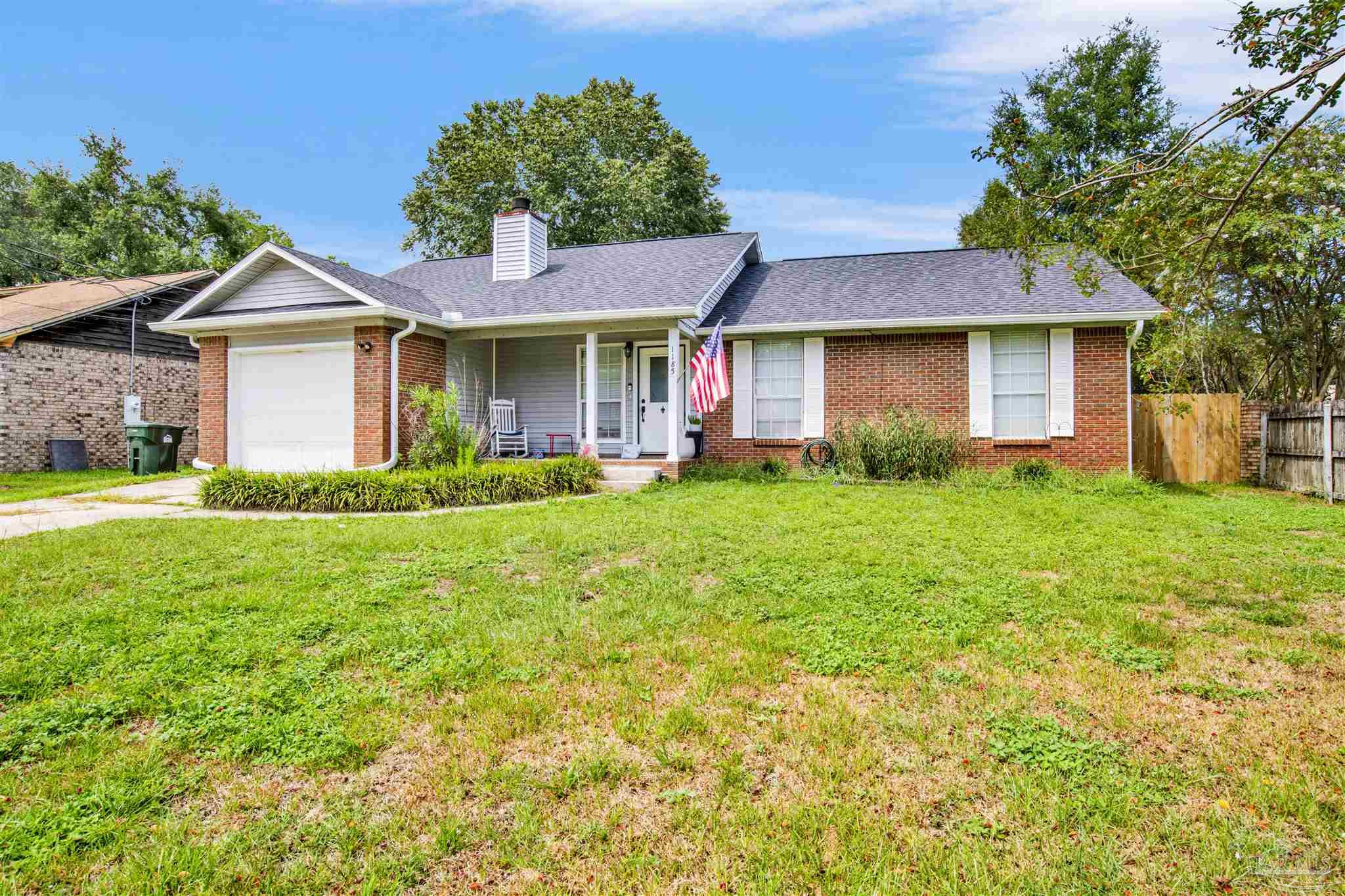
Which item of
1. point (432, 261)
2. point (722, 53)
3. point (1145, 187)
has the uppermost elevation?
point (722, 53)

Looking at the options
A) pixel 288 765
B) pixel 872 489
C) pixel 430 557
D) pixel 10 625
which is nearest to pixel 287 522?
pixel 430 557

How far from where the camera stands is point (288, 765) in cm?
280

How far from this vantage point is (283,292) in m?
12.7

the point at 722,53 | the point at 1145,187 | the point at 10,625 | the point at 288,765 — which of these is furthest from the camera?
the point at 722,53

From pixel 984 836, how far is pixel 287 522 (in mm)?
7617

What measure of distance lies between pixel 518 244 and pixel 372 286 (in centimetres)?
389

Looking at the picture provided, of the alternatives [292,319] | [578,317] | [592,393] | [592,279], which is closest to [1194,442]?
[592,393]

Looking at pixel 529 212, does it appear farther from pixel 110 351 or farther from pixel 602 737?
pixel 602 737

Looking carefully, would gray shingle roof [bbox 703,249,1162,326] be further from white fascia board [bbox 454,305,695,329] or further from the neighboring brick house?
the neighboring brick house

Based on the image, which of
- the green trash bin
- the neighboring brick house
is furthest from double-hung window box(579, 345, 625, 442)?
the neighboring brick house

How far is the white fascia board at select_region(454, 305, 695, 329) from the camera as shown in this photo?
11.8m

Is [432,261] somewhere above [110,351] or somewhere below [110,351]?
above

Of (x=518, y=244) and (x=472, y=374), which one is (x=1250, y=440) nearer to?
(x=472, y=374)

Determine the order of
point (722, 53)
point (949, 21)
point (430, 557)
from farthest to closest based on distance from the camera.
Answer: point (722, 53) < point (949, 21) < point (430, 557)
